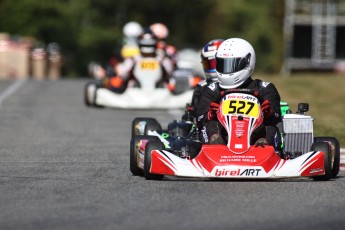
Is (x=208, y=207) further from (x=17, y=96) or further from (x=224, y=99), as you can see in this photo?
(x=17, y=96)

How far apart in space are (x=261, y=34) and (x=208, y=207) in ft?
201

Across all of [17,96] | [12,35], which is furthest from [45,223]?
[12,35]

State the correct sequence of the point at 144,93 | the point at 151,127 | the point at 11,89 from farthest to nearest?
1. the point at 11,89
2. the point at 144,93
3. the point at 151,127

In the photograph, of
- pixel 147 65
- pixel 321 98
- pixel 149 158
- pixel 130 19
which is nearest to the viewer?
pixel 149 158

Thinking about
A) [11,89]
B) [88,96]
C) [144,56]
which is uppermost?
[144,56]

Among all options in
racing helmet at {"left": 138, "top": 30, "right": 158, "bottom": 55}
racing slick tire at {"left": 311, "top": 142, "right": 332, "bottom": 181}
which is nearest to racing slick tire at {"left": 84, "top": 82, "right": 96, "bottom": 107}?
racing helmet at {"left": 138, "top": 30, "right": 158, "bottom": 55}

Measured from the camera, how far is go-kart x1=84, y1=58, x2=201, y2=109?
22.7 meters

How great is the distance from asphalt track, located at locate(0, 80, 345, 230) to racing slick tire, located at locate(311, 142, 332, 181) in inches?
3.1

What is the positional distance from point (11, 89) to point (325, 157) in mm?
18687

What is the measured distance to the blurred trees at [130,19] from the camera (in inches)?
2569

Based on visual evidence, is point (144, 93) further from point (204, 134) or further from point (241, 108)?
point (241, 108)

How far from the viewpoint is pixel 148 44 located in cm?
2325

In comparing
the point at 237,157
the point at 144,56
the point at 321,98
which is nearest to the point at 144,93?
the point at 144,56

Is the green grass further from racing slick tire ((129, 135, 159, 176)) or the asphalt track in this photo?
racing slick tire ((129, 135, 159, 176))
